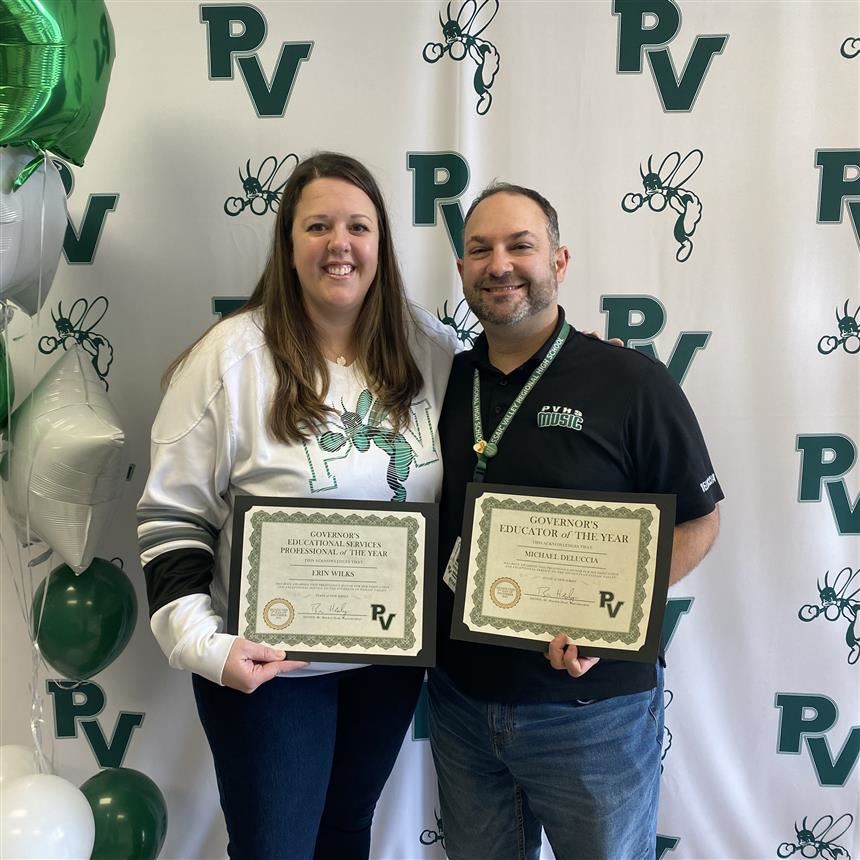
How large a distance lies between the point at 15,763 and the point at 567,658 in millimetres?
1089

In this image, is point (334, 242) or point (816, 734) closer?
point (334, 242)

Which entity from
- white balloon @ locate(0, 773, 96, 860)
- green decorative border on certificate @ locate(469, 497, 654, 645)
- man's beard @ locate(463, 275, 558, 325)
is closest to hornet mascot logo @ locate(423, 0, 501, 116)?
man's beard @ locate(463, 275, 558, 325)

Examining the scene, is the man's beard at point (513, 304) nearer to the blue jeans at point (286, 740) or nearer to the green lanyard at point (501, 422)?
the green lanyard at point (501, 422)

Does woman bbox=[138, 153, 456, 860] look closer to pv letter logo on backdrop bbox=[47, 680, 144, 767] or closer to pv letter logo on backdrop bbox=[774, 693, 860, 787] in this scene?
pv letter logo on backdrop bbox=[47, 680, 144, 767]

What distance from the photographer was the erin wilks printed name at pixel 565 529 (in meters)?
1.08

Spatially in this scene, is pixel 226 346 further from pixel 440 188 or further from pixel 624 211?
pixel 624 211

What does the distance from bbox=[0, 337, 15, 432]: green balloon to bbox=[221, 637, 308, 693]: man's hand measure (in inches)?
25.9

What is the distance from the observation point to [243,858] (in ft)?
3.86

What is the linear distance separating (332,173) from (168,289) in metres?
0.63

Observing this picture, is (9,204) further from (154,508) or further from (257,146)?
(257,146)

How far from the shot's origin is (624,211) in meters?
1.62

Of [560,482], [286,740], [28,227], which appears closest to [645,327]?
[560,482]

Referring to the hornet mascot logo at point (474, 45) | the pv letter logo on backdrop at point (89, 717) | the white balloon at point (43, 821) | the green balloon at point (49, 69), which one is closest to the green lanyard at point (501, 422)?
the hornet mascot logo at point (474, 45)

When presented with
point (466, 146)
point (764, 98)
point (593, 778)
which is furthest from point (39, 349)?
point (764, 98)
